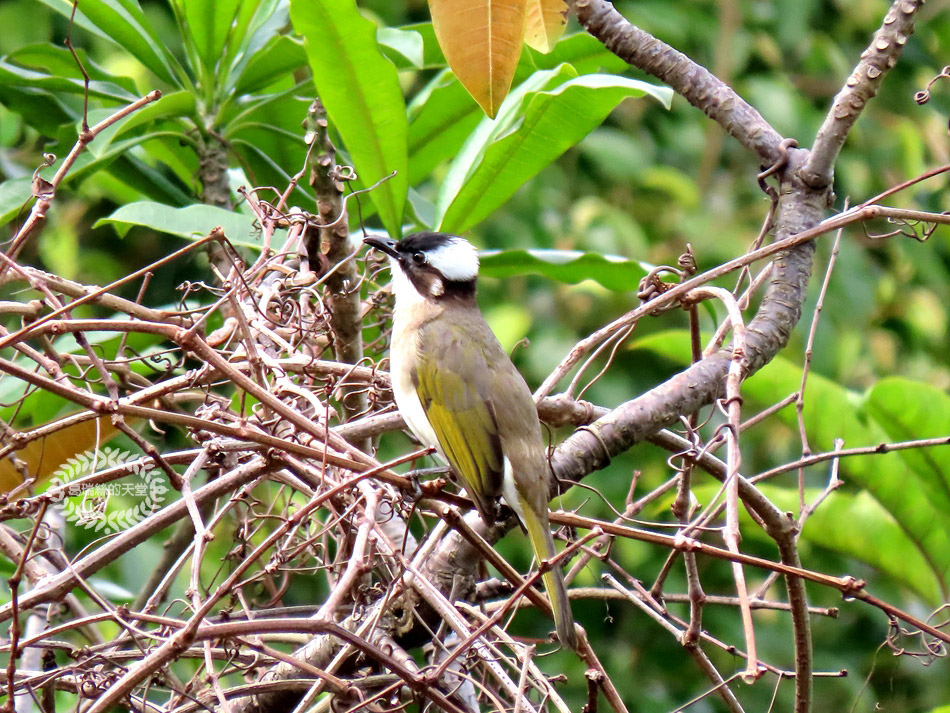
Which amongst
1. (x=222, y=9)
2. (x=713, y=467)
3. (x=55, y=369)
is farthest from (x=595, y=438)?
→ (x=222, y=9)

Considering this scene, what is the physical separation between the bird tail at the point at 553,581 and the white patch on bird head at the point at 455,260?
738 mm

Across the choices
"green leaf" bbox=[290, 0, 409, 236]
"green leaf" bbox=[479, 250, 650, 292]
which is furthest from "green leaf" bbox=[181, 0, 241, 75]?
"green leaf" bbox=[479, 250, 650, 292]

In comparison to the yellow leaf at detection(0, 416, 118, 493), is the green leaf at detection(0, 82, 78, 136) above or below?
above

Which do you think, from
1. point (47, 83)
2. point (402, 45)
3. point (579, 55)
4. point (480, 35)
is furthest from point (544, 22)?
point (47, 83)

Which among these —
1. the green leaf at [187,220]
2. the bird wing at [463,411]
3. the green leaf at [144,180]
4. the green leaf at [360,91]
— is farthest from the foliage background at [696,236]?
the bird wing at [463,411]

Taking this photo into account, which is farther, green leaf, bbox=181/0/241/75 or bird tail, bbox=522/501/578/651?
green leaf, bbox=181/0/241/75

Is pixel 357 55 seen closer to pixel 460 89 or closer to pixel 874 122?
pixel 460 89

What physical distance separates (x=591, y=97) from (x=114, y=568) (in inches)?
114

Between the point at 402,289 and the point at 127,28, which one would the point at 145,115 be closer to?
the point at 127,28

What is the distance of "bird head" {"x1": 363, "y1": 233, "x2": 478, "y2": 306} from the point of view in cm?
259

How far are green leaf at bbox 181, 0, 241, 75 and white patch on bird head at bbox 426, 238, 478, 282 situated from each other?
36.5 inches

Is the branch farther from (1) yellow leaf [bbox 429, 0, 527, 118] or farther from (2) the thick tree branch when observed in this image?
(1) yellow leaf [bbox 429, 0, 527, 118]

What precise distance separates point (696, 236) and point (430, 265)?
9.66 feet

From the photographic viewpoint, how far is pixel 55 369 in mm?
1681
